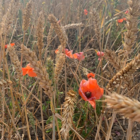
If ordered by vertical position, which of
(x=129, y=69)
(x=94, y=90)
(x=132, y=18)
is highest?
(x=132, y=18)

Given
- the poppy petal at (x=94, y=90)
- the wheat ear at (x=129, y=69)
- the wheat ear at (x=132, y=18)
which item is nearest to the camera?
the wheat ear at (x=129, y=69)

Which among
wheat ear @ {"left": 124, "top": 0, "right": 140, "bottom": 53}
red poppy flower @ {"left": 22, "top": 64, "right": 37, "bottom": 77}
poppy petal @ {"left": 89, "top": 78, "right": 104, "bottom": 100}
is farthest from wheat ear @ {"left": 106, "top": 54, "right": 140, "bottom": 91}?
red poppy flower @ {"left": 22, "top": 64, "right": 37, "bottom": 77}

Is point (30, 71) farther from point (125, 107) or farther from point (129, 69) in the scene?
point (125, 107)

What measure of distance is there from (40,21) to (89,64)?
1.24 meters

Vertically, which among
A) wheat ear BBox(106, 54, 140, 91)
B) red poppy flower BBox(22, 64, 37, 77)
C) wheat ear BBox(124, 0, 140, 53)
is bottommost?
red poppy flower BBox(22, 64, 37, 77)

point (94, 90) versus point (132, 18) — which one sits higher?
point (132, 18)

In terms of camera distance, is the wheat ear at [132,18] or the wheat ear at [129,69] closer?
the wheat ear at [129,69]

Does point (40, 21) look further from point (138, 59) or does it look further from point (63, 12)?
point (63, 12)

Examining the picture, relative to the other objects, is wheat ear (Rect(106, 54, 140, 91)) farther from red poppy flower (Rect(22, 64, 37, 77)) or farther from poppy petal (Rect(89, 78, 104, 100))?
red poppy flower (Rect(22, 64, 37, 77))

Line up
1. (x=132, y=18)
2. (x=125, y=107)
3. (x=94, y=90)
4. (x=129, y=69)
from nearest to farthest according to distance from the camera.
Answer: (x=125, y=107)
(x=129, y=69)
(x=132, y=18)
(x=94, y=90)

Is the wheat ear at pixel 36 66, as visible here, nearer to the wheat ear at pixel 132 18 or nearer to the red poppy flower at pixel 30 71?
the wheat ear at pixel 132 18

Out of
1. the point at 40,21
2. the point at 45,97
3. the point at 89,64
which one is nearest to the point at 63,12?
the point at 89,64

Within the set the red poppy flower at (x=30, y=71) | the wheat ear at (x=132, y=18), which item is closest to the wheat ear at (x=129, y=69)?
the wheat ear at (x=132, y=18)

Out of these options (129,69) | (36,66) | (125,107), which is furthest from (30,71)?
(125,107)
